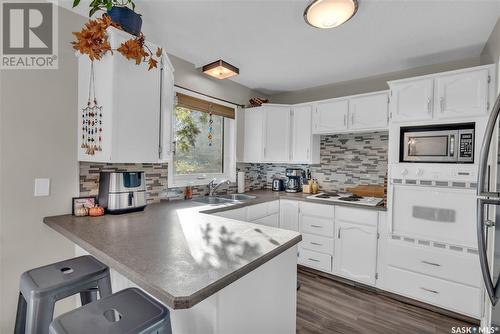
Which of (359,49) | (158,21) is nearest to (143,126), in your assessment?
(158,21)

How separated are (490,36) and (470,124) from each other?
74 centimetres

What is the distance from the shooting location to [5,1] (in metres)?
1.50

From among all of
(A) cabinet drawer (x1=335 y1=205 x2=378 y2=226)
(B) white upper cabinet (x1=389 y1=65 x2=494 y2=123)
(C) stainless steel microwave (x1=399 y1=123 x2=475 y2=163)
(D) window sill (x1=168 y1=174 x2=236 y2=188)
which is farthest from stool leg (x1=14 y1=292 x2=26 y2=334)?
(B) white upper cabinet (x1=389 y1=65 x2=494 y2=123)

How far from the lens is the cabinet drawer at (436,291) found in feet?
6.45

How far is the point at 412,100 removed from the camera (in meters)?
2.23

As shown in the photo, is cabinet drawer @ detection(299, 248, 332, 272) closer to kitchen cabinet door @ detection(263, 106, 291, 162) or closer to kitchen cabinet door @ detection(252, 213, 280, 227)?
kitchen cabinet door @ detection(252, 213, 280, 227)

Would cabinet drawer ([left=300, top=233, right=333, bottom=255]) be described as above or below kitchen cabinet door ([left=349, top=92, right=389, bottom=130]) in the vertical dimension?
below

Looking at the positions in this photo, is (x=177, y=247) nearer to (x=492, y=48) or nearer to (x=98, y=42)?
(x=98, y=42)

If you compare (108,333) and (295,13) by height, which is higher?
(295,13)

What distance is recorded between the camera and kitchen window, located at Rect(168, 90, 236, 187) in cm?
264

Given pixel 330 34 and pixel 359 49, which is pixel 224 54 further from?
pixel 359 49

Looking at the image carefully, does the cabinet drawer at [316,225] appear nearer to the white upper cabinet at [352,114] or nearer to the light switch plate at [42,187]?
the white upper cabinet at [352,114]

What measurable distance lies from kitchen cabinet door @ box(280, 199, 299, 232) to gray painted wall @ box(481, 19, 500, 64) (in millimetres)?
2129

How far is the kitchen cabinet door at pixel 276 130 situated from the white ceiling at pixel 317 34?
1.99ft
